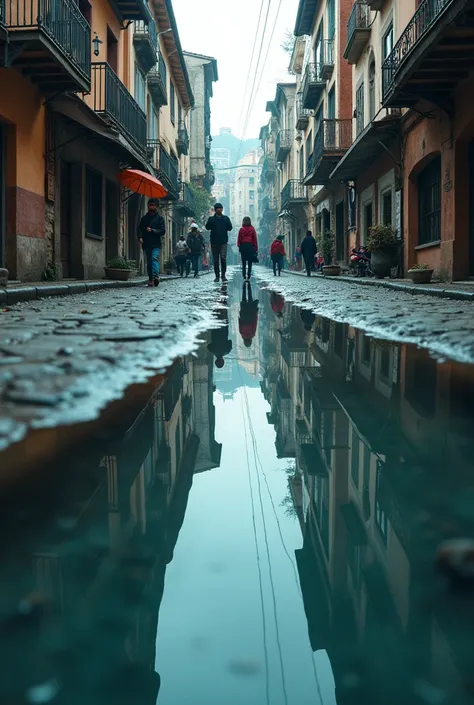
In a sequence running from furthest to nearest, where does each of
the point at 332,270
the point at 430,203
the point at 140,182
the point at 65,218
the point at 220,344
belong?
the point at 332,270, the point at 140,182, the point at 430,203, the point at 65,218, the point at 220,344

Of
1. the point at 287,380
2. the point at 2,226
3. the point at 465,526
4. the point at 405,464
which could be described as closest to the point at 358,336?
the point at 287,380

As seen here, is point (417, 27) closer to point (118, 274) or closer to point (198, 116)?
point (118, 274)

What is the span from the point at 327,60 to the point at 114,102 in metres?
13.0

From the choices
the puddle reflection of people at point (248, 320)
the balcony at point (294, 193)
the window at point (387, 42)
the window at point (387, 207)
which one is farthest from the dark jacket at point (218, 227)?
the balcony at point (294, 193)

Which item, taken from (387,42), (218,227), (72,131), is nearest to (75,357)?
(72,131)

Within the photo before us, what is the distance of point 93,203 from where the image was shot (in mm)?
18141

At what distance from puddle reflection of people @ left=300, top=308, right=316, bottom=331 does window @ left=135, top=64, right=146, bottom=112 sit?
53.6 feet

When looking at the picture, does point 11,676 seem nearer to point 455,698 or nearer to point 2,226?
point 455,698

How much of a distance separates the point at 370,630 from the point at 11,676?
21.3 inches

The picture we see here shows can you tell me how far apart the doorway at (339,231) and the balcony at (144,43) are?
897 centimetres

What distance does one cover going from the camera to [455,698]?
0.98 metres

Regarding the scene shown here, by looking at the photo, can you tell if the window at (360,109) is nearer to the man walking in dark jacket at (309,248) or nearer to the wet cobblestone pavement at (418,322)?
the man walking in dark jacket at (309,248)

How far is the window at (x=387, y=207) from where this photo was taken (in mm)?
20208

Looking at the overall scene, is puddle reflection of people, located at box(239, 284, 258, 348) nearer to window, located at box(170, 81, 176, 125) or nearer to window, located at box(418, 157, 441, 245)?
window, located at box(418, 157, 441, 245)
